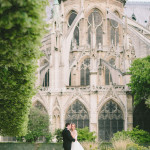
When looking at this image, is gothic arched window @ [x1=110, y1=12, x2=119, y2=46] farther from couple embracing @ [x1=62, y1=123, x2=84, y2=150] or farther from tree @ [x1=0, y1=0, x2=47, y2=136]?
couple embracing @ [x1=62, y1=123, x2=84, y2=150]

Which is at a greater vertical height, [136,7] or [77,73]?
[136,7]

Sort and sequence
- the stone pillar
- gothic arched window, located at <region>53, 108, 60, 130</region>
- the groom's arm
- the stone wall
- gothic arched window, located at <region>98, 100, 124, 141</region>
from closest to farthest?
the groom's arm → the stone wall → the stone pillar → gothic arched window, located at <region>98, 100, 124, 141</region> → gothic arched window, located at <region>53, 108, 60, 130</region>

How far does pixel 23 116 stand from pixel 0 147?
512 cm

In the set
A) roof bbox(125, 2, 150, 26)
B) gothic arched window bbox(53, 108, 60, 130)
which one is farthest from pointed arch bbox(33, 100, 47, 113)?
roof bbox(125, 2, 150, 26)

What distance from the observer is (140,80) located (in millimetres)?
21891

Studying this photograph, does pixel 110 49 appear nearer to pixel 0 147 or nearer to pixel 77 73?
pixel 77 73

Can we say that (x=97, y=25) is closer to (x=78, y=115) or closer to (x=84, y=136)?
(x=78, y=115)

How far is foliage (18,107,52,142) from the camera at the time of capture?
22750mm

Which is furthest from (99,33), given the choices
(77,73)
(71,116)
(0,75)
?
(0,75)

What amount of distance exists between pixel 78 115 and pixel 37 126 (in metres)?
3.77

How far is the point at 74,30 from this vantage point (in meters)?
32.1

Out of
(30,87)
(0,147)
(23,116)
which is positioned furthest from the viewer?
(0,147)

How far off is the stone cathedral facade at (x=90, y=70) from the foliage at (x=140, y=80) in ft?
6.73

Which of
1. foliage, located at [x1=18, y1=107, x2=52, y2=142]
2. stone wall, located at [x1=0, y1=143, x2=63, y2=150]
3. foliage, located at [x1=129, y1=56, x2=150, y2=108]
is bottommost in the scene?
stone wall, located at [x1=0, y1=143, x2=63, y2=150]
